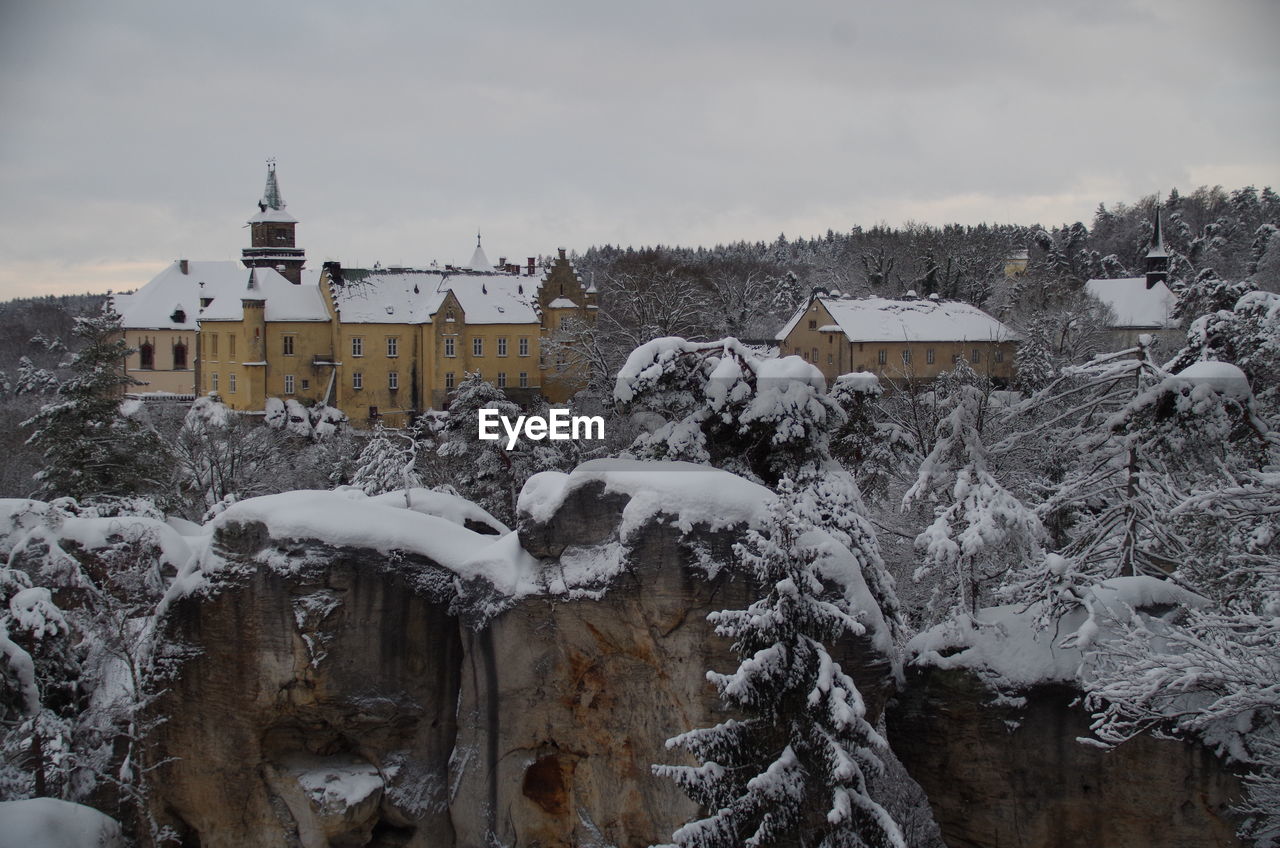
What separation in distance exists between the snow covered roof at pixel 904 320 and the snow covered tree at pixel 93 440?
33.4 m

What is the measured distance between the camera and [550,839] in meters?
13.8

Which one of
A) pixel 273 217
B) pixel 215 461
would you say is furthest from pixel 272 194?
pixel 215 461

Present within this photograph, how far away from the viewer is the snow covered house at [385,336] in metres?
57.6

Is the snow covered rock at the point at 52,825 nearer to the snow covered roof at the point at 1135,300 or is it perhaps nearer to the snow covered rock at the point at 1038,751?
the snow covered rock at the point at 1038,751

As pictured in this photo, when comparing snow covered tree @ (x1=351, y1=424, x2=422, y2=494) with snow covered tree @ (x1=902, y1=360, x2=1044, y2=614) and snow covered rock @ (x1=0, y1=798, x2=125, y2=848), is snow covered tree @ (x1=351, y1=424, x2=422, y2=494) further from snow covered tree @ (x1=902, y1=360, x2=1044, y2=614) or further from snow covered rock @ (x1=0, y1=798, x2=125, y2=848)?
snow covered tree @ (x1=902, y1=360, x2=1044, y2=614)

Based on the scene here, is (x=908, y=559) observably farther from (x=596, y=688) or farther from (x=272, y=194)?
(x=272, y=194)

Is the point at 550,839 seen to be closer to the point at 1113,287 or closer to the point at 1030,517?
the point at 1030,517

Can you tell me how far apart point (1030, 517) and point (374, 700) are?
355 inches

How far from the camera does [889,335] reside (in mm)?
51938

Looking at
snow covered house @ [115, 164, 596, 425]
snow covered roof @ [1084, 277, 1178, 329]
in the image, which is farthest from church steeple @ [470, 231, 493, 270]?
snow covered roof @ [1084, 277, 1178, 329]

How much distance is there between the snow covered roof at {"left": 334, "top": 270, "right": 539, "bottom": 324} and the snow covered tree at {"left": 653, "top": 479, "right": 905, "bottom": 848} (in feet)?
163

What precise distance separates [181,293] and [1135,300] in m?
58.9

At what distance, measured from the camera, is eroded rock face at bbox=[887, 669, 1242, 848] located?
39.9 feet

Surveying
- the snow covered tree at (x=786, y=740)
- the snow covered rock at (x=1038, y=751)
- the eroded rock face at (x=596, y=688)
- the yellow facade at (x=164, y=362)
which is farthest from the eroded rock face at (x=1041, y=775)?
the yellow facade at (x=164, y=362)
